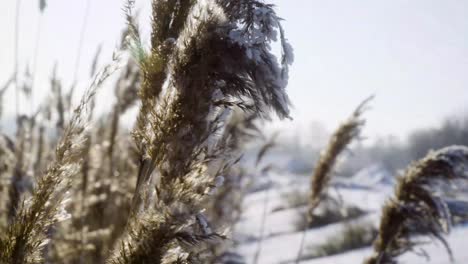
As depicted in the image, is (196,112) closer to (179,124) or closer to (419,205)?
(179,124)

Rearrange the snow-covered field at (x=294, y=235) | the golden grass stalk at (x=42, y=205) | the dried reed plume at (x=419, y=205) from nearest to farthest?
1. the golden grass stalk at (x=42, y=205)
2. the dried reed plume at (x=419, y=205)
3. the snow-covered field at (x=294, y=235)

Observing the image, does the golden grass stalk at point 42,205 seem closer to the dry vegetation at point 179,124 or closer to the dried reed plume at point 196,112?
the dry vegetation at point 179,124

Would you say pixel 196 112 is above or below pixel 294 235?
below

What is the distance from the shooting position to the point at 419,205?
2.86 metres

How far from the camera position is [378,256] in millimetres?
2848

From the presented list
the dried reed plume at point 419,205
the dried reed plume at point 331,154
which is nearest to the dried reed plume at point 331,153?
the dried reed plume at point 331,154

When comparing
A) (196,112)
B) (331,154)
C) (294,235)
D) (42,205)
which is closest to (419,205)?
(331,154)

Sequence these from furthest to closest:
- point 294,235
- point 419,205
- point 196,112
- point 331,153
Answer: point 294,235
point 331,153
point 419,205
point 196,112

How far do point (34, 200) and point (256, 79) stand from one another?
65cm

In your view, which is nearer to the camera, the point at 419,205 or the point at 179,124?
the point at 179,124

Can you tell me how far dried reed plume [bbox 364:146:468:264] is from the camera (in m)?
2.71

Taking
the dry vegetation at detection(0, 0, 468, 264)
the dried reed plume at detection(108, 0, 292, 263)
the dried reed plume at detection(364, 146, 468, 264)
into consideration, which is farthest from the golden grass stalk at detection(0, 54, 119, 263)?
the dried reed plume at detection(364, 146, 468, 264)

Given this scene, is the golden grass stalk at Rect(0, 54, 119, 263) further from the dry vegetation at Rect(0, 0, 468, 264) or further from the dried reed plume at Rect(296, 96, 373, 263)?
the dried reed plume at Rect(296, 96, 373, 263)

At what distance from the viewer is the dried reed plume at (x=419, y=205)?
271cm
